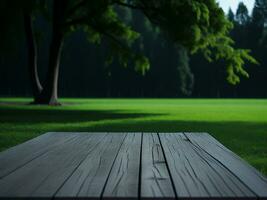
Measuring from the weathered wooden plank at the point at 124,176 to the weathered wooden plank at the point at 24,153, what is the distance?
789 mm

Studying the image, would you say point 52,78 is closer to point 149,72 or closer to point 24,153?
point 24,153

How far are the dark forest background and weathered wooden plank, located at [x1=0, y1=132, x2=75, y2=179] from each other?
3406 inches

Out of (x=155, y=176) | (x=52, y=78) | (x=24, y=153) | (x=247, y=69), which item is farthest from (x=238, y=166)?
(x=247, y=69)

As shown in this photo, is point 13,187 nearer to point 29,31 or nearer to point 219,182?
point 219,182

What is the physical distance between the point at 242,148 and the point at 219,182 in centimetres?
654

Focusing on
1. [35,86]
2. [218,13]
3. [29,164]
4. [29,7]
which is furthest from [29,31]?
[29,164]

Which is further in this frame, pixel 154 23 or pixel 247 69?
Result: pixel 247 69

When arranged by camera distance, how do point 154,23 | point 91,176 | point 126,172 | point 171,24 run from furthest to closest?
point 154,23 → point 171,24 → point 126,172 → point 91,176

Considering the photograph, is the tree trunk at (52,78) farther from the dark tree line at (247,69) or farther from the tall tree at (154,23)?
the dark tree line at (247,69)

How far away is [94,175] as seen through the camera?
3543 millimetres

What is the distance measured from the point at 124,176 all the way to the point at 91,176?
236 millimetres

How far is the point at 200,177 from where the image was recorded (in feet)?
11.5

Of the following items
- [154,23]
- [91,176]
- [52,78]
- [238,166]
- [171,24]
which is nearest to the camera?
[91,176]

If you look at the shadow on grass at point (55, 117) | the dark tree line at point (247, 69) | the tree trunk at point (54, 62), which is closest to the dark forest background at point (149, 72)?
the dark tree line at point (247, 69)
